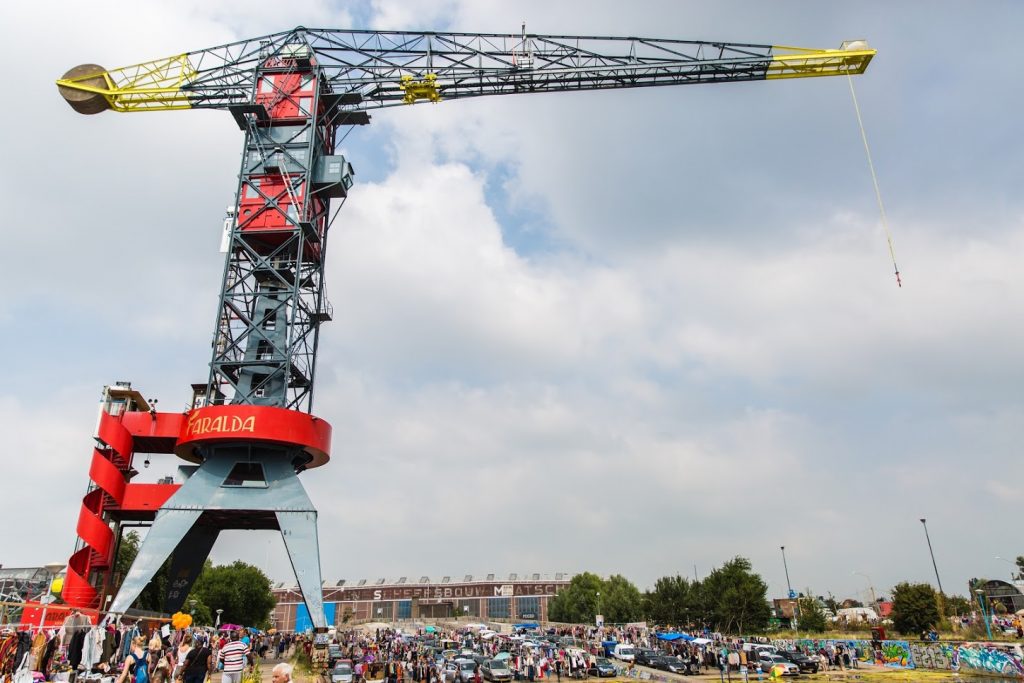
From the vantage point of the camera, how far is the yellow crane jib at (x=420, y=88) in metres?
44.6

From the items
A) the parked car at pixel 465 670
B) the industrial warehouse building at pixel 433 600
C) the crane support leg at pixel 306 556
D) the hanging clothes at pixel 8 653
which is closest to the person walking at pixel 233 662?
the hanging clothes at pixel 8 653

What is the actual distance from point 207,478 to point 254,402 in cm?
487

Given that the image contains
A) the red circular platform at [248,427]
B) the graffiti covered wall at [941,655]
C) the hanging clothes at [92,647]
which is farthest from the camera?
the red circular platform at [248,427]

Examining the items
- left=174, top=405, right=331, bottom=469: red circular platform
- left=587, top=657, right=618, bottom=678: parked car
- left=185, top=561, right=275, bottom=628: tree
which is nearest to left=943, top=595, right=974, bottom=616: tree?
left=587, top=657, right=618, bottom=678: parked car

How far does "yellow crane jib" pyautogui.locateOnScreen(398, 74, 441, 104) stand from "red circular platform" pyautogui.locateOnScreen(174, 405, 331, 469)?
22380mm

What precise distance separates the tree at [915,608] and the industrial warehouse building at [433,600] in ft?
331

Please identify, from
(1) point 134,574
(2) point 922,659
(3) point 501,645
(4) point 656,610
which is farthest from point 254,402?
(4) point 656,610

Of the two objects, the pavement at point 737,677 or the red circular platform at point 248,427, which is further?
the red circular platform at point 248,427

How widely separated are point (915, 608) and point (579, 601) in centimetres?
7159

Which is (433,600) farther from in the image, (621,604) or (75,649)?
(75,649)

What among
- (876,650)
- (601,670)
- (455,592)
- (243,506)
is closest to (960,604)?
(876,650)

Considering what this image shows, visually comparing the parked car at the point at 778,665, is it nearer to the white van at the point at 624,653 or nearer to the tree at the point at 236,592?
the white van at the point at 624,653

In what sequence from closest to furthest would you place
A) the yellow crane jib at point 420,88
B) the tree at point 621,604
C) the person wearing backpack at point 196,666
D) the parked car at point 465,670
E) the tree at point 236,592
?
the person wearing backpack at point 196,666
the parked car at point 465,670
the yellow crane jib at point 420,88
the tree at point 236,592
the tree at point 621,604

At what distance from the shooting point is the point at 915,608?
52.7m
